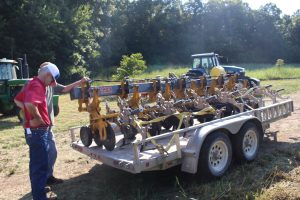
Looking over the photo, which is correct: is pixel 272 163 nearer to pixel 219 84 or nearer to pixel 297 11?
pixel 219 84

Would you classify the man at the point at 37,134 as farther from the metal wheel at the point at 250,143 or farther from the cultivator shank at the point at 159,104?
the metal wheel at the point at 250,143

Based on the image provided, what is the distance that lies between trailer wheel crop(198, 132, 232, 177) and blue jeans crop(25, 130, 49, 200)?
203 cm

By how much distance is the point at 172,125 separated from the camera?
6742 mm

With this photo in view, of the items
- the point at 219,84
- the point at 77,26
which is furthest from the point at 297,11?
the point at 219,84

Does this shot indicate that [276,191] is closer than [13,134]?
Yes

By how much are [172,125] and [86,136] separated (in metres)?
1.67

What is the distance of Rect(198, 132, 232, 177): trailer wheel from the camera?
5133 mm

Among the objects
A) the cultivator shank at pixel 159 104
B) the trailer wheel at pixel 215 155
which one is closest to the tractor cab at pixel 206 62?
the cultivator shank at pixel 159 104

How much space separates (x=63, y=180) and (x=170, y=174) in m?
1.67

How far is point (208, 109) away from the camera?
6.44 metres

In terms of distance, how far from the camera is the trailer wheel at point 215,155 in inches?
202

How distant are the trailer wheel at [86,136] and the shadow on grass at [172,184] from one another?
23.4 inches

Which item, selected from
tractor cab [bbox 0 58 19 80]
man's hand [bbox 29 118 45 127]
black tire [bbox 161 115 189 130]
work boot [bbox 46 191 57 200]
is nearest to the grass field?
work boot [bbox 46 191 57 200]

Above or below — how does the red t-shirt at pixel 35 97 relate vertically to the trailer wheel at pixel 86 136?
above
